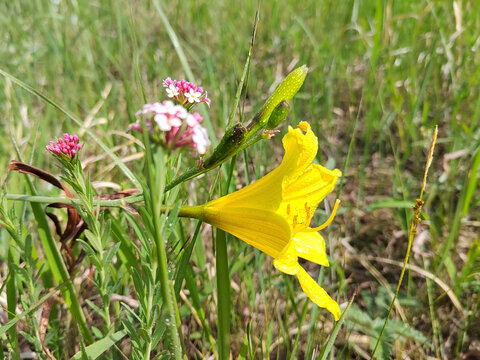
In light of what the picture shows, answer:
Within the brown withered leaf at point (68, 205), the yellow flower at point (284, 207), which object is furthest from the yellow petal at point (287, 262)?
the brown withered leaf at point (68, 205)

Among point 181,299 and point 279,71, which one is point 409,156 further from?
point 181,299

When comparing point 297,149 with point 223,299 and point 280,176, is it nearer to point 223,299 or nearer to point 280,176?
point 280,176

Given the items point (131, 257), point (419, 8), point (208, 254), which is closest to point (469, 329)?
point (208, 254)

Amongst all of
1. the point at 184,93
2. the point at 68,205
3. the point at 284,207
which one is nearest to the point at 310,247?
the point at 284,207

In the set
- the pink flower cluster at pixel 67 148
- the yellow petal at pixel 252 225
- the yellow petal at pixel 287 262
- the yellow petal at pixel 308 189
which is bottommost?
the yellow petal at pixel 287 262

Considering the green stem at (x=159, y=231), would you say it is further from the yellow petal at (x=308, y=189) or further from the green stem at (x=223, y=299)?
the yellow petal at (x=308, y=189)
